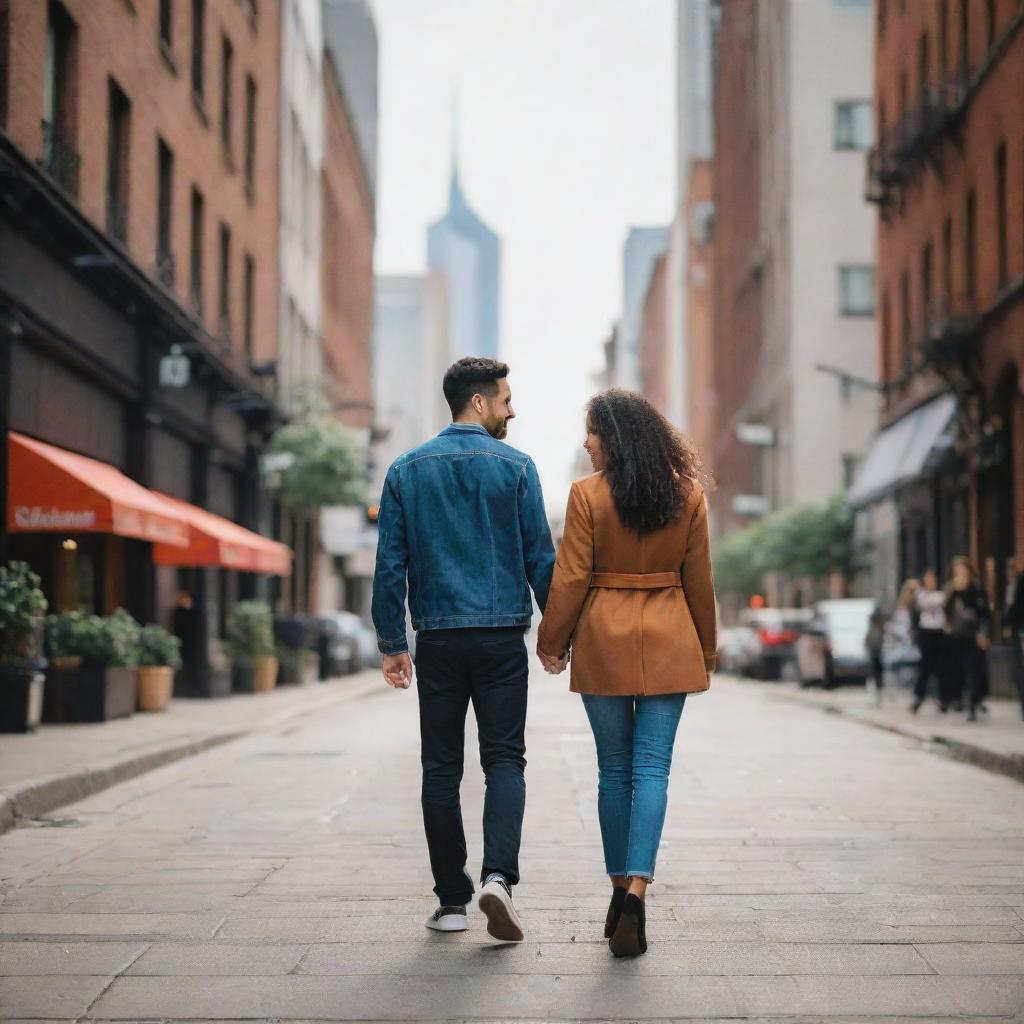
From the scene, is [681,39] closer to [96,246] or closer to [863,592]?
[863,592]

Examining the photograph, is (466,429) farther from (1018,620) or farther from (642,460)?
(1018,620)

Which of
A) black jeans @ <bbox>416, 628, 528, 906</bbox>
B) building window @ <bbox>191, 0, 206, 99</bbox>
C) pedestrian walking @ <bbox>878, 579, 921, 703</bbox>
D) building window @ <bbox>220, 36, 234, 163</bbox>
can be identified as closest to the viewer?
black jeans @ <bbox>416, 628, 528, 906</bbox>

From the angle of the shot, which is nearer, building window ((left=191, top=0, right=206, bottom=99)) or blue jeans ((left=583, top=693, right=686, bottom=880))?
blue jeans ((left=583, top=693, right=686, bottom=880))

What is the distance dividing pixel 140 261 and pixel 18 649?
8.96m

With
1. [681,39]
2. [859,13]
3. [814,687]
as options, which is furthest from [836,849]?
[681,39]

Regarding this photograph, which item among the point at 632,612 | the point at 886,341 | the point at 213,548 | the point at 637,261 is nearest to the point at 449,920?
the point at 632,612

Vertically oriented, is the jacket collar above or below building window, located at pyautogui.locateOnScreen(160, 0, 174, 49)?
below

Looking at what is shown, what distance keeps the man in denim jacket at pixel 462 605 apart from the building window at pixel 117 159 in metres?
15.5

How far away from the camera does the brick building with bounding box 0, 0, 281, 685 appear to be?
16.6 meters

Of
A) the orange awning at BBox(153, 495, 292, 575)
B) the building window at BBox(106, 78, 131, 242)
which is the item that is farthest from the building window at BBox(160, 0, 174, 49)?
the orange awning at BBox(153, 495, 292, 575)

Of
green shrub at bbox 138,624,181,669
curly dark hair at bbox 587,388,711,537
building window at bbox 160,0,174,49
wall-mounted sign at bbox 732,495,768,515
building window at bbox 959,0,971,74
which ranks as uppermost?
building window at bbox 959,0,971,74

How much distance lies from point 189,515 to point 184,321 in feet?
8.38

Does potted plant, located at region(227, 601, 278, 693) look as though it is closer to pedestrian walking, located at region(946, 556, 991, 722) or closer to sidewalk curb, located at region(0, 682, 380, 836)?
sidewalk curb, located at region(0, 682, 380, 836)

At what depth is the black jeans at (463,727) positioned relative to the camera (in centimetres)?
593
